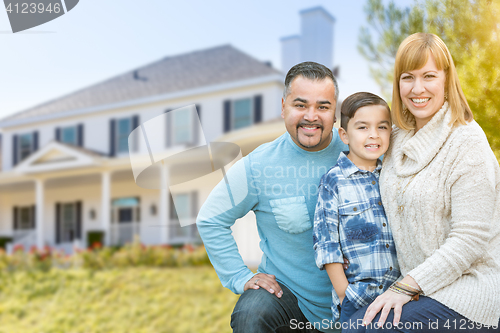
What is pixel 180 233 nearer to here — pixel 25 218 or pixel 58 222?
pixel 58 222

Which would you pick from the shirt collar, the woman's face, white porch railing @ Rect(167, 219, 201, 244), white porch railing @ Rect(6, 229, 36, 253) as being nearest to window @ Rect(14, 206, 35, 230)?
white porch railing @ Rect(6, 229, 36, 253)

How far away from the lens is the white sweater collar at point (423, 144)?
6.00 feet

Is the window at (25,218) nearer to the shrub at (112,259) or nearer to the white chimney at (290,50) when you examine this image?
the shrub at (112,259)

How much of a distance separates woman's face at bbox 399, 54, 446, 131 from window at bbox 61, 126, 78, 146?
15.0 meters

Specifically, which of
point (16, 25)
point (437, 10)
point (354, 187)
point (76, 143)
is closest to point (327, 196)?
point (354, 187)

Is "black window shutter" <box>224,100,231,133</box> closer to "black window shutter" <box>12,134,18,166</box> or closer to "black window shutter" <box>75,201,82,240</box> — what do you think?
"black window shutter" <box>75,201,82,240</box>

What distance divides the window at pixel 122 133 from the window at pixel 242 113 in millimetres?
3979

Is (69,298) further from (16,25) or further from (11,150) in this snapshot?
(11,150)

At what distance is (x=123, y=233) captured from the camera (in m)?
12.6

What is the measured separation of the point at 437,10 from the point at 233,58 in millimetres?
11105

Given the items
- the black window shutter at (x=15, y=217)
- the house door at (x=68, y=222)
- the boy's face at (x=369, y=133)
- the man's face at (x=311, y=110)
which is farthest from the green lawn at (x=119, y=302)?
the black window shutter at (x=15, y=217)

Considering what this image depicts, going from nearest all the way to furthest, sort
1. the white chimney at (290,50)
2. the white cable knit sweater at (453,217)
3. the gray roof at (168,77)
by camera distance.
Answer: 1. the white cable knit sweater at (453,217)
2. the white chimney at (290,50)
3. the gray roof at (168,77)

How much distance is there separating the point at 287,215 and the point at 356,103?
0.70 meters

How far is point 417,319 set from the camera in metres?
1.73
